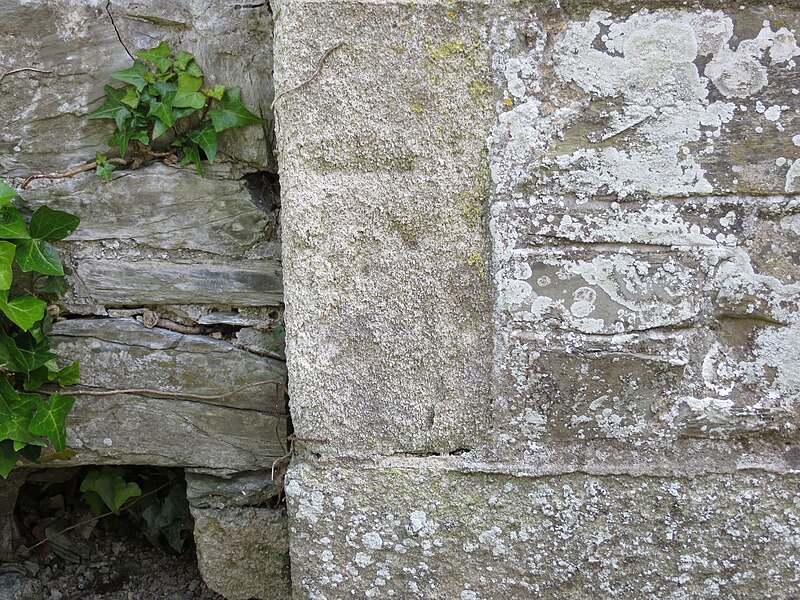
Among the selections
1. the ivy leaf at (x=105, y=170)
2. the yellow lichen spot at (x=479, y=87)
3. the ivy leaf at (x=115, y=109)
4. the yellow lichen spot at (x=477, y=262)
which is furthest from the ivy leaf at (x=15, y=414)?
the yellow lichen spot at (x=479, y=87)

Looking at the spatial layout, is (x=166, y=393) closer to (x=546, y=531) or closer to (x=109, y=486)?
(x=109, y=486)

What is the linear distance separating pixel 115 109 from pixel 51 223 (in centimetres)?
25

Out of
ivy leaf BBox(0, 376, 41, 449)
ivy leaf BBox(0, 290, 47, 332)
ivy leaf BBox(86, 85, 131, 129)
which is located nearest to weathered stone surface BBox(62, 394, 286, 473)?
ivy leaf BBox(0, 376, 41, 449)

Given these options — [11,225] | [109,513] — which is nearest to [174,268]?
[11,225]

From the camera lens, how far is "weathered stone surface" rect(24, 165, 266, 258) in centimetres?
140

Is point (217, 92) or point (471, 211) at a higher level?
point (217, 92)

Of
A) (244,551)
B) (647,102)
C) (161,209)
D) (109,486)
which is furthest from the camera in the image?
(109,486)

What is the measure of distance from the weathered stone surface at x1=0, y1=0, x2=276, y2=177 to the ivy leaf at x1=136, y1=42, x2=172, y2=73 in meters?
0.04

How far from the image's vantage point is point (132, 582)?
1813 mm

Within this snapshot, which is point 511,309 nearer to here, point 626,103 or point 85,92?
point 626,103

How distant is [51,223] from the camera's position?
1349mm

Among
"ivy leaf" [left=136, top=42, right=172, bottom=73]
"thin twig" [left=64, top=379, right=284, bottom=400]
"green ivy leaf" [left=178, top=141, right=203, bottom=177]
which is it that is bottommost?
"thin twig" [left=64, top=379, right=284, bottom=400]

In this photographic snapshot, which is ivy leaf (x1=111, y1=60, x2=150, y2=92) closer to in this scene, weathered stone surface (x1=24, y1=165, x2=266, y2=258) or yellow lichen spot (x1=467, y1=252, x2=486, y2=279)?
weathered stone surface (x1=24, y1=165, x2=266, y2=258)

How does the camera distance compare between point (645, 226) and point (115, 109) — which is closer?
point (645, 226)
